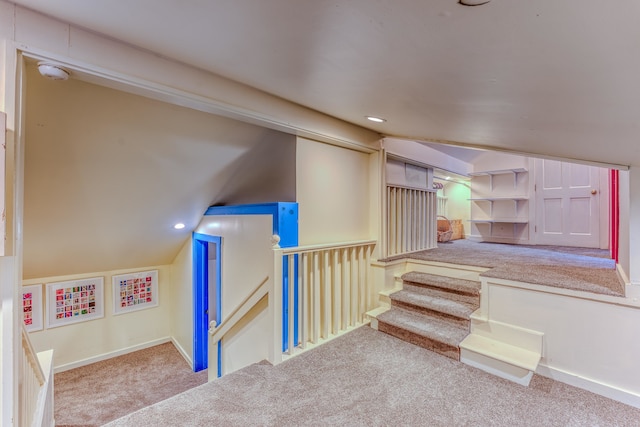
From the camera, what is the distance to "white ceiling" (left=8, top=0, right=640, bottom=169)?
70 centimetres

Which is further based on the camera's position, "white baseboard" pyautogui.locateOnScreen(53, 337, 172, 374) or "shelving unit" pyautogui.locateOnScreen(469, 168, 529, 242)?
"shelving unit" pyautogui.locateOnScreen(469, 168, 529, 242)

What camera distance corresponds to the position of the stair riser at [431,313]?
2375mm

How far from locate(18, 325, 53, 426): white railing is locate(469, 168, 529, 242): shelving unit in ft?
17.9

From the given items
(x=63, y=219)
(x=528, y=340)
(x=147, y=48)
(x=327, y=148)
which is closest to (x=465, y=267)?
(x=528, y=340)

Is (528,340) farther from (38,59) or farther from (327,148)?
(38,59)

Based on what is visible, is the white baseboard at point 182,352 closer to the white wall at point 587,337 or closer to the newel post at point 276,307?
the newel post at point 276,307

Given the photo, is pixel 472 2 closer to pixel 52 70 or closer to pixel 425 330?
pixel 52 70

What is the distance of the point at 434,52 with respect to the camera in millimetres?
958

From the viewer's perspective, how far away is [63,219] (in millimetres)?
2680

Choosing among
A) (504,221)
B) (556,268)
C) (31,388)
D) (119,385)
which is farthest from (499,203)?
(119,385)

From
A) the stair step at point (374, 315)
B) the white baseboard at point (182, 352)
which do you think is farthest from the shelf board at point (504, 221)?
the white baseboard at point (182, 352)

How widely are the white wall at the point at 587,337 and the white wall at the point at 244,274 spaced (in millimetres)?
2004

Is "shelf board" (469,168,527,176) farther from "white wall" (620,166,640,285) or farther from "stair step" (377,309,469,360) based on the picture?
"stair step" (377,309,469,360)

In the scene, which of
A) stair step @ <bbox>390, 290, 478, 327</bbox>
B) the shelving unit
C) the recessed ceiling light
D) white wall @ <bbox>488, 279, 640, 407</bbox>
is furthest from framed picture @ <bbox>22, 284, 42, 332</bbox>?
the shelving unit
